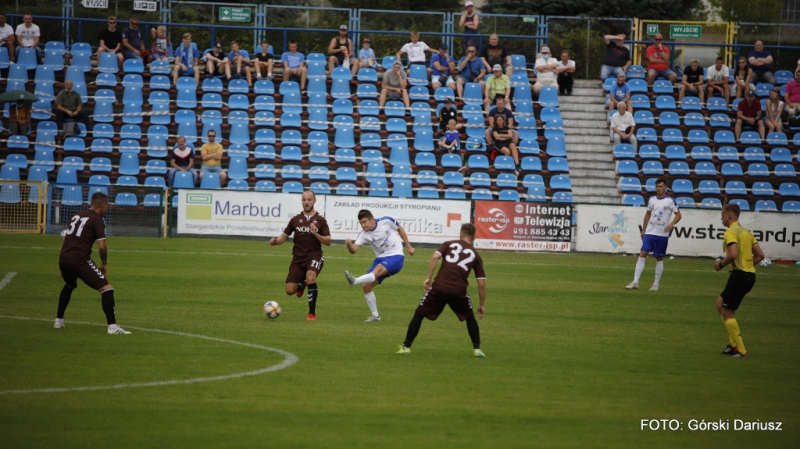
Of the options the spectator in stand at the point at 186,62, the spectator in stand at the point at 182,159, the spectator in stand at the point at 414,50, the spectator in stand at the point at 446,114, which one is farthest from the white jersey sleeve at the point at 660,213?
the spectator in stand at the point at 186,62

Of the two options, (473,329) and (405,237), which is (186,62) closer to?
(405,237)

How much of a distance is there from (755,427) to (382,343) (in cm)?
546

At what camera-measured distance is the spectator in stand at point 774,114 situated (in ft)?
108

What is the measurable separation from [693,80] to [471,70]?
9027 mm

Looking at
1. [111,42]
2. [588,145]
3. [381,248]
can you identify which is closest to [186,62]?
[111,42]

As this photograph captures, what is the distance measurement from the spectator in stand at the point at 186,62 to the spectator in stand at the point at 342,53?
16.9ft

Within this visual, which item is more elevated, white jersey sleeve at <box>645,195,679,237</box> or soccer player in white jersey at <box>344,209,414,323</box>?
white jersey sleeve at <box>645,195,679,237</box>

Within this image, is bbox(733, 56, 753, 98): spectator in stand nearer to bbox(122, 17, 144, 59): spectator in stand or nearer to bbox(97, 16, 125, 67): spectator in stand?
bbox(122, 17, 144, 59): spectator in stand

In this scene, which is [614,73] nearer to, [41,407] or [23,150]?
[23,150]

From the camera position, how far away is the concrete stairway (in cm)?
3161

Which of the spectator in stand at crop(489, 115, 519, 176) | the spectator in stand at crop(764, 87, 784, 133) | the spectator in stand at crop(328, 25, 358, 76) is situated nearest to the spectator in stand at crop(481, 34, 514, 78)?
the spectator in stand at crop(489, 115, 519, 176)

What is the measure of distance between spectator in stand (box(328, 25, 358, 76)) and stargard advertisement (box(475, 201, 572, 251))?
9769 mm

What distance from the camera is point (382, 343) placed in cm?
1258

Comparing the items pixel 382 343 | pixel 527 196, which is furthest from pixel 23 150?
pixel 382 343
